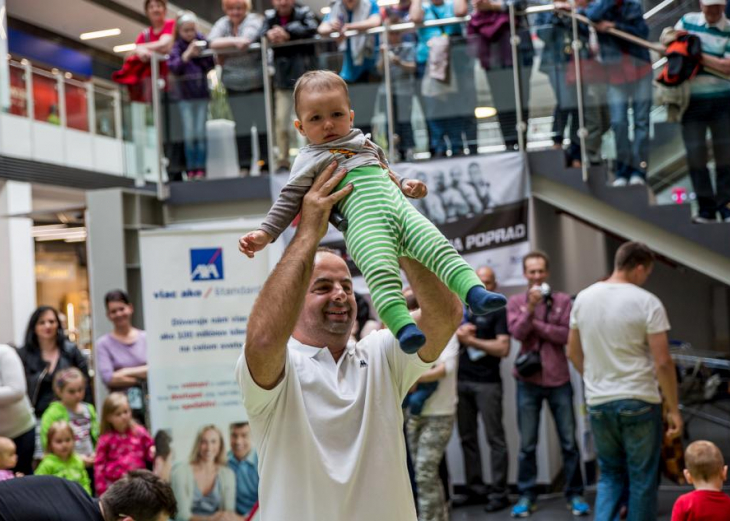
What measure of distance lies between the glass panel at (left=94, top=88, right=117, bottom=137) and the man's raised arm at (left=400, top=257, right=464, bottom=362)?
44.7ft

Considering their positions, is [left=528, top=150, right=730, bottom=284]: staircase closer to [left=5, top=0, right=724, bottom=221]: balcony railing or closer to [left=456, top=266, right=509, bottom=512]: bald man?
[left=5, top=0, right=724, bottom=221]: balcony railing

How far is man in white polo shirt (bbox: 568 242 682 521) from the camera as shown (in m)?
5.52

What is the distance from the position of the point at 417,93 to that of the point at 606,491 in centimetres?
408

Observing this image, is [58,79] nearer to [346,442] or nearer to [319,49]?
[319,49]

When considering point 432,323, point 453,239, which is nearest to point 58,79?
point 453,239

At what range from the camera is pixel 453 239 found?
8.31m

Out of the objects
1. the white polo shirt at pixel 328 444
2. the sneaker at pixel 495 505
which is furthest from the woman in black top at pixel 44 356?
the white polo shirt at pixel 328 444

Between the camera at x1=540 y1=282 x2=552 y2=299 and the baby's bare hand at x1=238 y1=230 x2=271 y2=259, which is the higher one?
the baby's bare hand at x1=238 y1=230 x2=271 y2=259

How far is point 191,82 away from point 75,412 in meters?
3.84

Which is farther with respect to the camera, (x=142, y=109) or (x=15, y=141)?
(x=15, y=141)

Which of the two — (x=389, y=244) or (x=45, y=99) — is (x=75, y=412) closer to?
(x=389, y=244)

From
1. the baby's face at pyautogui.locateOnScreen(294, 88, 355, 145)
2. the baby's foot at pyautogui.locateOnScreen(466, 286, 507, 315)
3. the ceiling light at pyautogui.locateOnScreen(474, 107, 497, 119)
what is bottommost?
the baby's foot at pyautogui.locateOnScreen(466, 286, 507, 315)

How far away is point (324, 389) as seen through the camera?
2498 mm

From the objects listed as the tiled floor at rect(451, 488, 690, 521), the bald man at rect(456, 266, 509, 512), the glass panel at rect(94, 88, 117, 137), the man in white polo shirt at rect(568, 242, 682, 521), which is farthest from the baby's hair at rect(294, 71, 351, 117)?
the glass panel at rect(94, 88, 117, 137)
